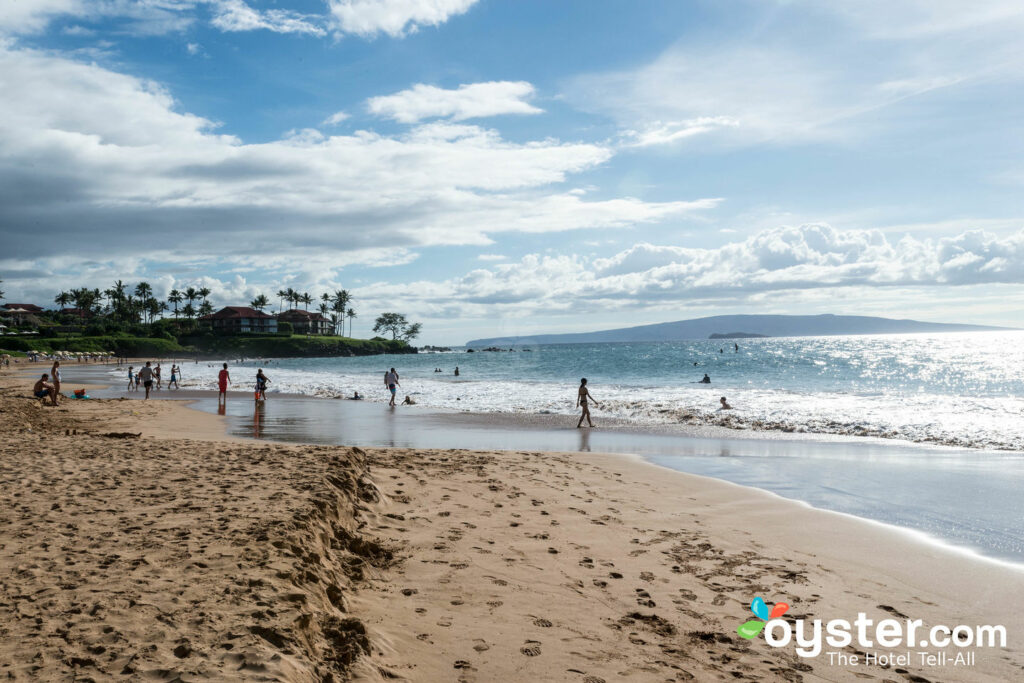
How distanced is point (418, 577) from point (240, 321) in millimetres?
155710

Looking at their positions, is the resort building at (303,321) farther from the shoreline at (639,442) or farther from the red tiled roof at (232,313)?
the shoreline at (639,442)

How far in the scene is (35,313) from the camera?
141 metres

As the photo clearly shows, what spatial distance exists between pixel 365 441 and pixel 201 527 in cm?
1068

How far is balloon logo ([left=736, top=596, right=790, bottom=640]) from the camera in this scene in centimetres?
538

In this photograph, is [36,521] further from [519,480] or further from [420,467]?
[519,480]

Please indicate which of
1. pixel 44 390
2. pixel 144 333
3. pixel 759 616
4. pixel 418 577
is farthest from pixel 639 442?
pixel 144 333

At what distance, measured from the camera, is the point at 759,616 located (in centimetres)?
570

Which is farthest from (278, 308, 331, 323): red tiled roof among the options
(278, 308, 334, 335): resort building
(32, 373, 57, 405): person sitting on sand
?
(32, 373, 57, 405): person sitting on sand

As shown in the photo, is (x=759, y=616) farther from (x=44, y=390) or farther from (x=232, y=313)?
(x=232, y=313)

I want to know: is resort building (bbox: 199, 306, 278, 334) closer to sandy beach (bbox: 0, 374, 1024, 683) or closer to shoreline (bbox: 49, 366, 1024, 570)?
shoreline (bbox: 49, 366, 1024, 570)

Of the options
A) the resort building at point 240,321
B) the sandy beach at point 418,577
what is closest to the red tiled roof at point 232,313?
the resort building at point 240,321

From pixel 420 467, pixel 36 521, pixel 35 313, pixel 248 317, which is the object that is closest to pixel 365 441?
pixel 420 467

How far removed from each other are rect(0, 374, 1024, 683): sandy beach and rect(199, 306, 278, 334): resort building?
149167mm

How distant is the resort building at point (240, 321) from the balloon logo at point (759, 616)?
156m
